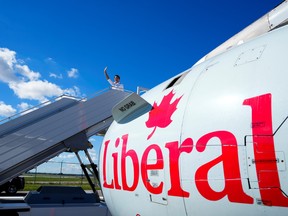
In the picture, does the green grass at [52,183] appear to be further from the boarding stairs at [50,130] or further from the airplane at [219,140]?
the airplane at [219,140]

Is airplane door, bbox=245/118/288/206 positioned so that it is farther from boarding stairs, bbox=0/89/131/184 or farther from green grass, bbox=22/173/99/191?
green grass, bbox=22/173/99/191

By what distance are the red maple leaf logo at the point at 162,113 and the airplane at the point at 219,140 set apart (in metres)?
0.02

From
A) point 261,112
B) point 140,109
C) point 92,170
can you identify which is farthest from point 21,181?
point 261,112

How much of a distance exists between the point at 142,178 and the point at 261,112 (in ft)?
6.29

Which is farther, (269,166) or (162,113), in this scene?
(162,113)

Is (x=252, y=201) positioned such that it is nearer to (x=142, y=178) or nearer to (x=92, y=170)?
(x=142, y=178)

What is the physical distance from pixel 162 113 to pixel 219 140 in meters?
1.21

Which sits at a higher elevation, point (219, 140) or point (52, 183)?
point (219, 140)

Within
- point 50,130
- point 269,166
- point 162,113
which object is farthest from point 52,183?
point 269,166

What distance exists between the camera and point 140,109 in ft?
14.9

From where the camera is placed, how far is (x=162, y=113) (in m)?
3.82

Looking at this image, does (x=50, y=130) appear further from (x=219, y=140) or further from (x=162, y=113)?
(x=219, y=140)

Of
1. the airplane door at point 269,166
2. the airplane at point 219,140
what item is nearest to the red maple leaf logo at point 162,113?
the airplane at point 219,140

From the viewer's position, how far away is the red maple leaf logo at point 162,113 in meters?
3.62
